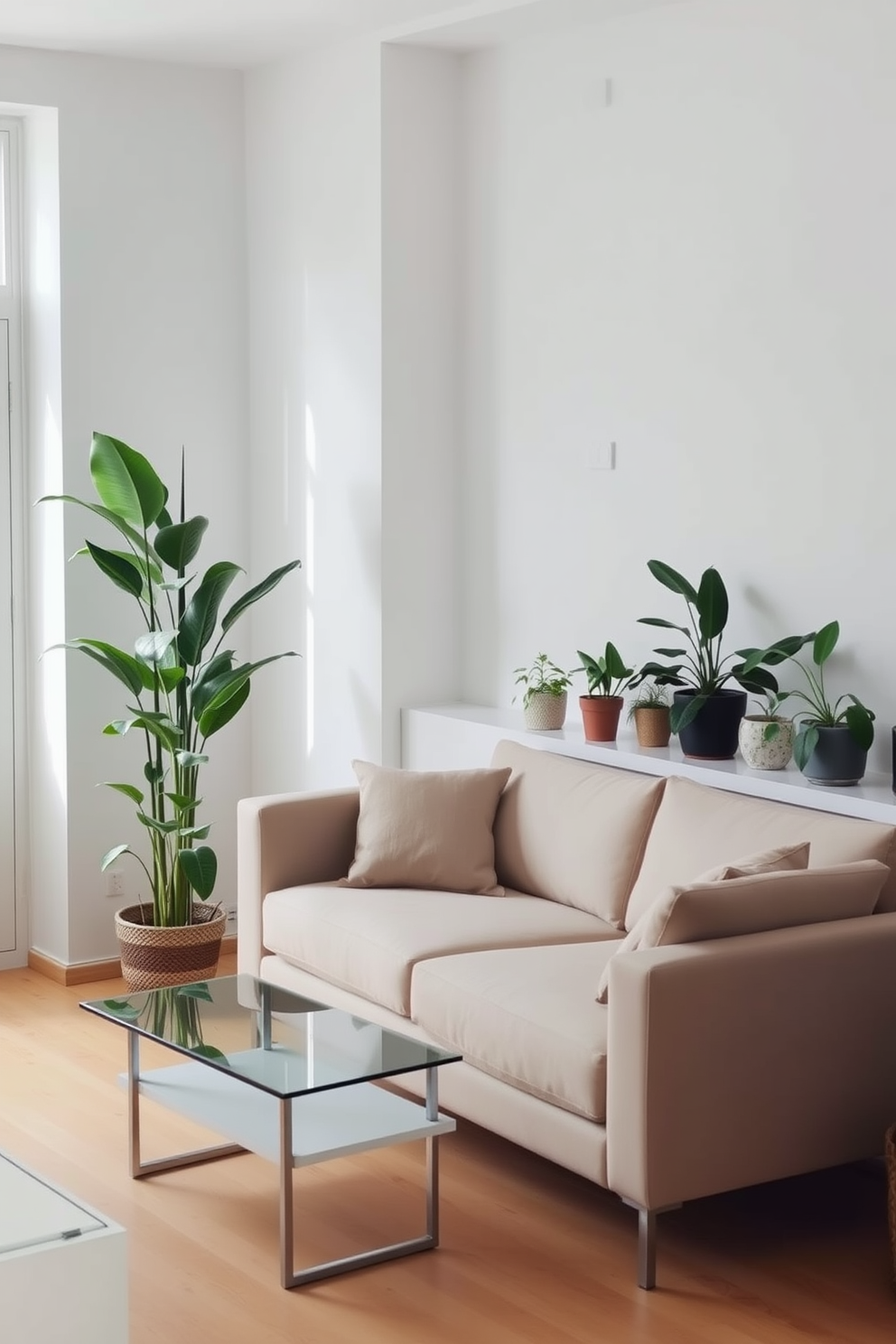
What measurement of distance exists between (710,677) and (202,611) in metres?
1.54

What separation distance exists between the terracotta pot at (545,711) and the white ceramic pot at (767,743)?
2.48ft

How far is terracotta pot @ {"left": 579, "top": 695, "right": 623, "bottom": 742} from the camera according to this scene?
4492 millimetres

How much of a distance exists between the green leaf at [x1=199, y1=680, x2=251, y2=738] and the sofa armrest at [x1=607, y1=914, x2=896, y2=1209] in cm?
209

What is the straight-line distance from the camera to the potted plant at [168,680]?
482 centimetres

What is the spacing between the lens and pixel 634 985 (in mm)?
3094

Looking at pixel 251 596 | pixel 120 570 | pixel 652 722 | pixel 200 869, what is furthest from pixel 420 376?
pixel 200 869

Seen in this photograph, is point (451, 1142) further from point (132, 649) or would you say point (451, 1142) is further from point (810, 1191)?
point (132, 649)

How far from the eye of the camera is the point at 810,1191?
3660 millimetres

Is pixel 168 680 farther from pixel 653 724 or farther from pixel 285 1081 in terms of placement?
pixel 285 1081

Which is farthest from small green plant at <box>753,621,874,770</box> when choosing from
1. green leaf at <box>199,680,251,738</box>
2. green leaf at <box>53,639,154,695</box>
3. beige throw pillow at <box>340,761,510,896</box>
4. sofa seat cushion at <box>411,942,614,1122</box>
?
green leaf at <box>53,639,154,695</box>

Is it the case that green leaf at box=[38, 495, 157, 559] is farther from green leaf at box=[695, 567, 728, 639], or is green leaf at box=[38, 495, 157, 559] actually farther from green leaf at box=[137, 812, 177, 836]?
green leaf at box=[695, 567, 728, 639]

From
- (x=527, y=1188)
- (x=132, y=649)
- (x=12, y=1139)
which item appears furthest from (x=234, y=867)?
(x=527, y=1188)

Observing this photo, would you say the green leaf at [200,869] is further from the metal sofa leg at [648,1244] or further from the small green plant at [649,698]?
the metal sofa leg at [648,1244]

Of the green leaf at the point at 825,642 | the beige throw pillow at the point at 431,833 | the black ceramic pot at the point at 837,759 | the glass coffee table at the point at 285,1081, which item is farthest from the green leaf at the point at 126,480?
the black ceramic pot at the point at 837,759
